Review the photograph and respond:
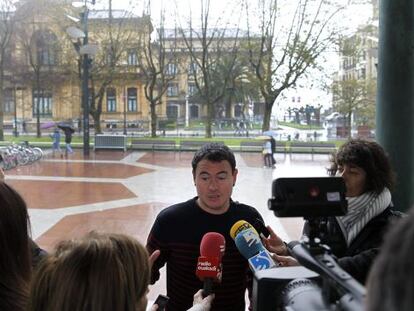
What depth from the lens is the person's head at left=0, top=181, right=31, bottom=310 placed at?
1584 millimetres

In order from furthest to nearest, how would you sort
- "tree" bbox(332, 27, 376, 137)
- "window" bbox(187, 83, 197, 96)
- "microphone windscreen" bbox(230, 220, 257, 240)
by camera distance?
"window" bbox(187, 83, 197, 96) < "tree" bbox(332, 27, 376, 137) < "microphone windscreen" bbox(230, 220, 257, 240)

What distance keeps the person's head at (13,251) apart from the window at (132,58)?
96.6 feet

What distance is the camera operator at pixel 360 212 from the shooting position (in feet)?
6.51

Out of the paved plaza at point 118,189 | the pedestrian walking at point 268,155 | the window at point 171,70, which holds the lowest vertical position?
the paved plaza at point 118,189

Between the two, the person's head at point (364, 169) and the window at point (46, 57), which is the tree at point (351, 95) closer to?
the window at point (46, 57)

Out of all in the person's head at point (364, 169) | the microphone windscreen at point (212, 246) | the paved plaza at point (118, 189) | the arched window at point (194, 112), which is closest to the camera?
the microphone windscreen at point (212, 246)

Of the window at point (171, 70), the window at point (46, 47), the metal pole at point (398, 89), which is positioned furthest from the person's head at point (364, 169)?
the window at point (171, 70)

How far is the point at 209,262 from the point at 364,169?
2.92 feet

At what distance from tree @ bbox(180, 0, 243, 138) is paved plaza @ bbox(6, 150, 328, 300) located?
29.6 ft

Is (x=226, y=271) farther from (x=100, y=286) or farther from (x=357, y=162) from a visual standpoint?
(x=100, y=286)

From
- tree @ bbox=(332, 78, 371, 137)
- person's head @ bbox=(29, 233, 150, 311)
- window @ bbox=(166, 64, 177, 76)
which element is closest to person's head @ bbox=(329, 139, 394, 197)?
person's head @ bbox=(29, 233, 150, 311)

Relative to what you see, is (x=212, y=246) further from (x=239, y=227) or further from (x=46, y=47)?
(x=46, y=47)

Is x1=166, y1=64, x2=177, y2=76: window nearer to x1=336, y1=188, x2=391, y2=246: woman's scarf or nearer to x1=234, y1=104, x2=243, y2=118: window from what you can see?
x1=234, y1=104, x2=243, y2=118: window

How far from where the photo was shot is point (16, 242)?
1649 mm
